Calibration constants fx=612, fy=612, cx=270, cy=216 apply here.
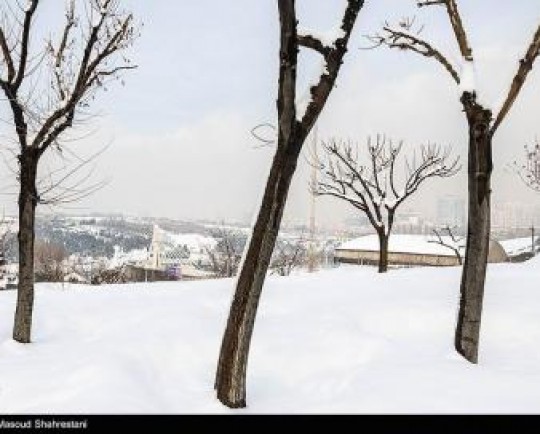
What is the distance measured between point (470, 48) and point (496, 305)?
4.93m

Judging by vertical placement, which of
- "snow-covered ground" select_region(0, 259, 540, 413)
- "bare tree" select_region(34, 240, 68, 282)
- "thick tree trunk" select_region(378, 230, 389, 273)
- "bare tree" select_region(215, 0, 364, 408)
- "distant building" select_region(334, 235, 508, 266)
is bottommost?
"bare tree" select_region(34, 240, 68, 282)

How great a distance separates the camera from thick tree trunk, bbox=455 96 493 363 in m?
7.12

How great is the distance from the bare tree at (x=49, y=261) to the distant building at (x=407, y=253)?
26102 mm

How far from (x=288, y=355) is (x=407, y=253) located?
49131 mm

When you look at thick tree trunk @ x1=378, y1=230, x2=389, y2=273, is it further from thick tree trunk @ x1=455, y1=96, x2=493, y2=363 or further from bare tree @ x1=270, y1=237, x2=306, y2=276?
bare tree @ x1=270, y1=237, x2=306, y2=276

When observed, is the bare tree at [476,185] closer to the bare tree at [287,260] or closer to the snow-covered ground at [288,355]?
the snow-covered ground at [288,355]

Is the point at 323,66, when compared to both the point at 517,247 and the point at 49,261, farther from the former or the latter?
the point at 517,247

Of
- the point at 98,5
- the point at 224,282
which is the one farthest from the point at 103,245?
the point at 98,5

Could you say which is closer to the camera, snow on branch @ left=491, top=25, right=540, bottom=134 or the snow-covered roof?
snow on branch @ left=491, top=25, right=540, bottom=134

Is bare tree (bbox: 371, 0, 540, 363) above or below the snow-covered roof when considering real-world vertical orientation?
above

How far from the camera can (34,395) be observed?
18.1 feet

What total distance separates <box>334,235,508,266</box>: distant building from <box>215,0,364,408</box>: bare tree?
163 ft

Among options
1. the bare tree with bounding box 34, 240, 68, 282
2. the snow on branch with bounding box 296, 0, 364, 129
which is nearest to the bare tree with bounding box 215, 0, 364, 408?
the snow on branch with bounding box 296, 0, 364, 129
